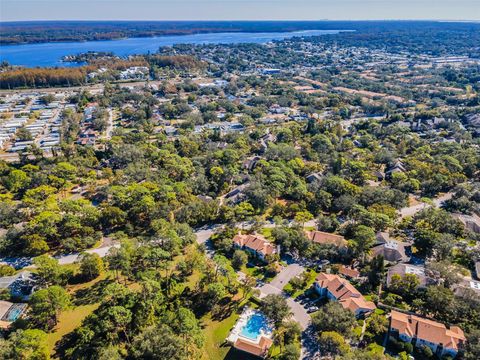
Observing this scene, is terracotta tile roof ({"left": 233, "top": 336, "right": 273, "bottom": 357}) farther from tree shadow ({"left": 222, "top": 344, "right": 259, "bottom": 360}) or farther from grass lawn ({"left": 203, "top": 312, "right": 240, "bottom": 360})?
grass lawn ({"left": 203, "top": 312, "right": 240, "bottom": 360})

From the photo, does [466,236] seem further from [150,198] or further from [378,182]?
[150,198]

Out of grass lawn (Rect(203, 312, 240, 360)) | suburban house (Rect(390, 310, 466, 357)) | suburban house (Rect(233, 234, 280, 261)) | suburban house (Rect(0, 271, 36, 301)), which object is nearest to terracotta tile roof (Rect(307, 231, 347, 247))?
suburban house (Rect(233, 234, 280, 261))

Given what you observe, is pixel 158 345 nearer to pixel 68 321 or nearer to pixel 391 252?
pixel 68 321

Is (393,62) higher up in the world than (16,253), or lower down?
higher up

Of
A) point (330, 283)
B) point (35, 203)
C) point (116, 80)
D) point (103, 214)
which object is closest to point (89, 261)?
point (103, 214)

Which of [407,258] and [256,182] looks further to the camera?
[256,182]

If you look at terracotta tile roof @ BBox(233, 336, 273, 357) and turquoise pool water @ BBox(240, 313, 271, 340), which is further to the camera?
turquoise pool water @ BBox(240, 313, 271, 340)
